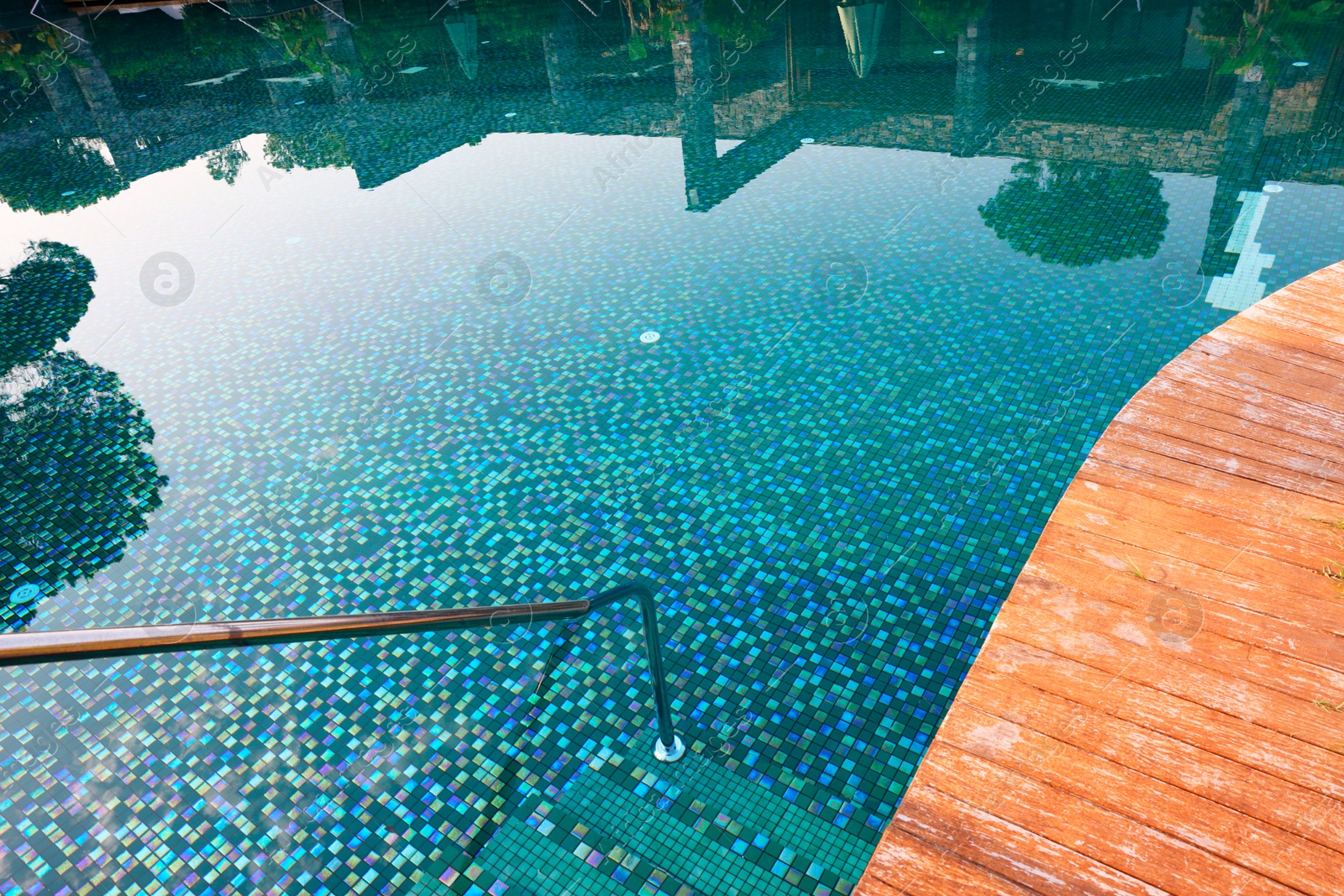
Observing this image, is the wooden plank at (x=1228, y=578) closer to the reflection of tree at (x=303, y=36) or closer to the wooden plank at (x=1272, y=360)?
the wooden plank at (x=1272, y=360)

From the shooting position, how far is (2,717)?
3.51 m

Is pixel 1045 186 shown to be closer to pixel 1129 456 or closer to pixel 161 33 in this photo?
pixel 1129 456

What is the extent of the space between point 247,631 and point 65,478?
4.26m

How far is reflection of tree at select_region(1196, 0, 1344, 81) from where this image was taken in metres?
9.45

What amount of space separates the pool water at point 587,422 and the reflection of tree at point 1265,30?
0.37ft

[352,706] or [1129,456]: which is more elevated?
[1129,456]

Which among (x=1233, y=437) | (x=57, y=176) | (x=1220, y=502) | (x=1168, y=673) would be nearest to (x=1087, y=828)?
(x=1168, y=673)

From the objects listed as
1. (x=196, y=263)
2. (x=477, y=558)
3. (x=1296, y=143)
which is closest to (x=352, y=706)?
(x=477, y=558)

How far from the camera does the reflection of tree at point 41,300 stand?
635cm

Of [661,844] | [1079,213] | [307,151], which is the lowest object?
[661,844]

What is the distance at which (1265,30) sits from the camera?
10492 millimetres

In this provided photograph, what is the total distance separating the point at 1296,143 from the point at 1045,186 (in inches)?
98.7

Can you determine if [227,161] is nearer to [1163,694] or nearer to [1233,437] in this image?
[1233,437]

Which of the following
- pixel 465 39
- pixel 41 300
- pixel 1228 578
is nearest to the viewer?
pixel 1228 578
